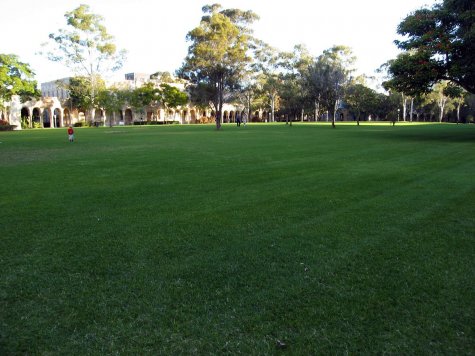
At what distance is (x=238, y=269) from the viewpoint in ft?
13.3

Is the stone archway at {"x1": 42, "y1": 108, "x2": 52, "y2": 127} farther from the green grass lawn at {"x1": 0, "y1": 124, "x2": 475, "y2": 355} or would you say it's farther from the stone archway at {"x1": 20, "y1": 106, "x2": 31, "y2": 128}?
the green grass lawn at {"x1": 0, "y1": 124, "x2": 475, "y2": 355}

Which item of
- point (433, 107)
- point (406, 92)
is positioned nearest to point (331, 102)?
point (406, 92)

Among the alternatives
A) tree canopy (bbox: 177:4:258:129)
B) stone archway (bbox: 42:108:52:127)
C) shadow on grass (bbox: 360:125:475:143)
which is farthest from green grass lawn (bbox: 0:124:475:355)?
stone archway (bbox: 42:108:52:127)

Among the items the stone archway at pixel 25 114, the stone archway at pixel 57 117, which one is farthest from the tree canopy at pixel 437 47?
the stone archway at pixel 57 117

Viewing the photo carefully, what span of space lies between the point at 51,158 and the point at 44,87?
4588 inches

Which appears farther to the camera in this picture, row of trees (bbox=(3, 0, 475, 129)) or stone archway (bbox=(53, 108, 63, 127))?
stone archway (bbox=(53, 108, 63, 127))

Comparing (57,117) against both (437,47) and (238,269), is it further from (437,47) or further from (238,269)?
(238,269)

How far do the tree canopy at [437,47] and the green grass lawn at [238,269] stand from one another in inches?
609

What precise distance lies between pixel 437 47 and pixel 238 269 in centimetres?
2110

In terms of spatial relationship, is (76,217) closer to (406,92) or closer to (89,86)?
(406,92)

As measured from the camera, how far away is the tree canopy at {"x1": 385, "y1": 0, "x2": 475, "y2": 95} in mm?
20203

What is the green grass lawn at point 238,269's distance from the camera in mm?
2912

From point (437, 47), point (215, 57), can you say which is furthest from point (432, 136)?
point (215, 57)

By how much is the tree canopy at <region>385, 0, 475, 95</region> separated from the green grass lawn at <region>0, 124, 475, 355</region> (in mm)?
15475
